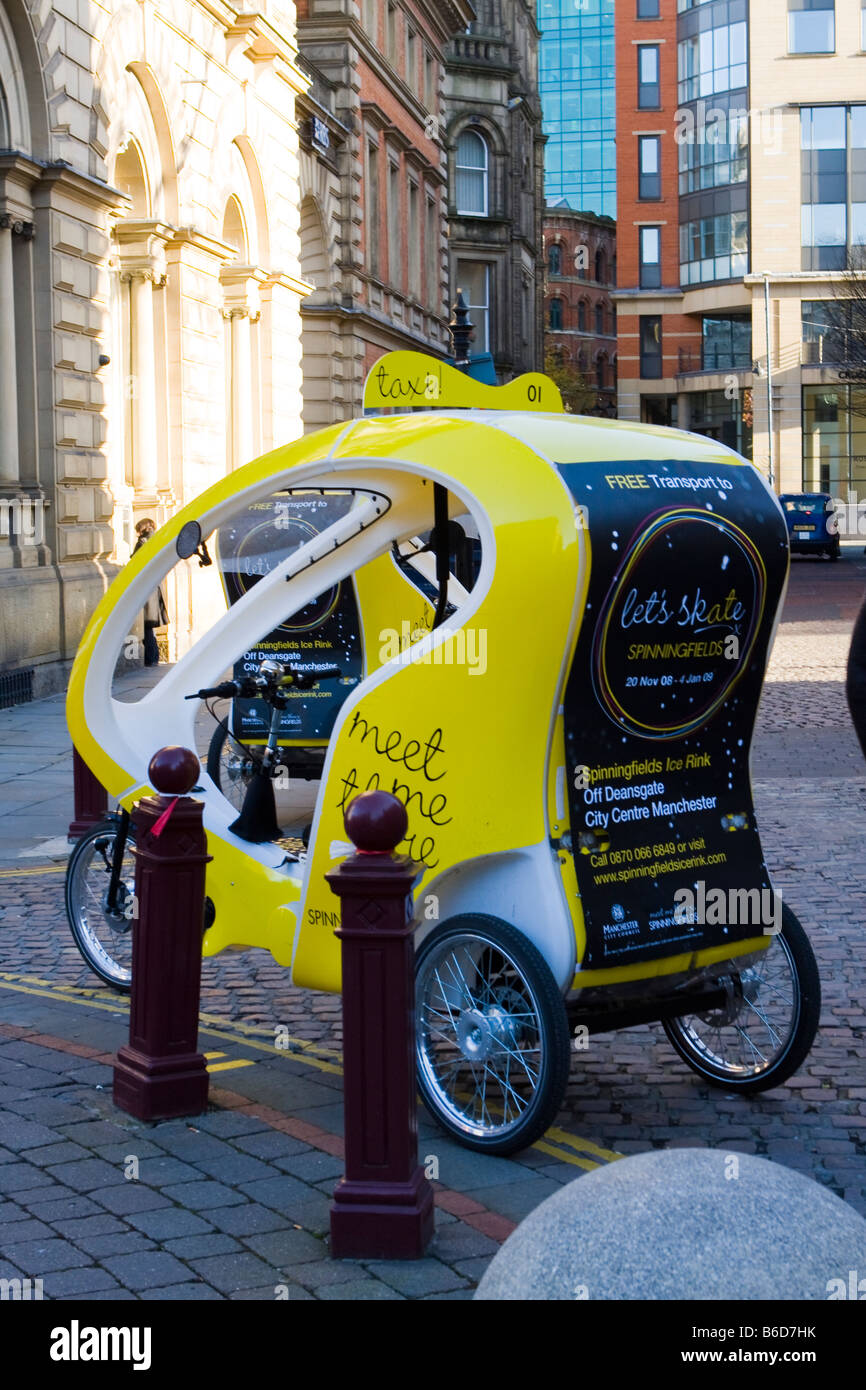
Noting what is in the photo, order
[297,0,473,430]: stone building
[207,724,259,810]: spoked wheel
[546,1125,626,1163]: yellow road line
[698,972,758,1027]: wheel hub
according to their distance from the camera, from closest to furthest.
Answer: [546,1125,626,1163]: yellow road line
[698,972,758,1027]: wheel hub
[207,724,259,810]: spoked wheel
[297,0,473,430]: stone building

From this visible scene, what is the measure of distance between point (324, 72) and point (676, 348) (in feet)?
140

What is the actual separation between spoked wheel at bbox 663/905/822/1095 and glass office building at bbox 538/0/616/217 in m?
129

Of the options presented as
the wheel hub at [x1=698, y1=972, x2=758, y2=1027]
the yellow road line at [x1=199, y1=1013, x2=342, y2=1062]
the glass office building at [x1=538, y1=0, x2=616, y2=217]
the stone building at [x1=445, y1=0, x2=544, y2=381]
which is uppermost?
the glass office building at [x1=538, y1=0, x2=616, y2=217]

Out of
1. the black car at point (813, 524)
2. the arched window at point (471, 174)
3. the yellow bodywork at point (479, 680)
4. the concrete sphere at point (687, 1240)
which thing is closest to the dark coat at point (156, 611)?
the yellow bodywork at point (479, 680)

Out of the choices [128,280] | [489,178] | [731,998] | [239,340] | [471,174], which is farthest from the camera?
[489,178]

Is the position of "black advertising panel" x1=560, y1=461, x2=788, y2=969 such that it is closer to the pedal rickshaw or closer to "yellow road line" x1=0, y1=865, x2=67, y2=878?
the pedal rickshaw

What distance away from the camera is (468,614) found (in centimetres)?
465

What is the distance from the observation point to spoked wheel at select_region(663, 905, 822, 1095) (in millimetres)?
5066

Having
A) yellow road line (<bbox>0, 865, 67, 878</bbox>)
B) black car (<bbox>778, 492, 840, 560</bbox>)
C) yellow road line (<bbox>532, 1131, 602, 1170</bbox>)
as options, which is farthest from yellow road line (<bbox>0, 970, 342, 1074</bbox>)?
→ black car (<bbox>778, 492, 840, 560</bbox>)

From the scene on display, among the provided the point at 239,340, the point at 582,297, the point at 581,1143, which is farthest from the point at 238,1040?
the point at 582,297

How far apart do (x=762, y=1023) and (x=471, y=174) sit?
57.8 m

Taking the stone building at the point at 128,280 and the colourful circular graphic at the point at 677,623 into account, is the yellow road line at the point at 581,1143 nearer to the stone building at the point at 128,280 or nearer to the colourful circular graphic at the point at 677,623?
the colourful circular graphic at the point at 677,623

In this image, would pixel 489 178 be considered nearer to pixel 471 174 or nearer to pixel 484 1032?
pixel 471 174

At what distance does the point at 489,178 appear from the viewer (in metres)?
59.8
